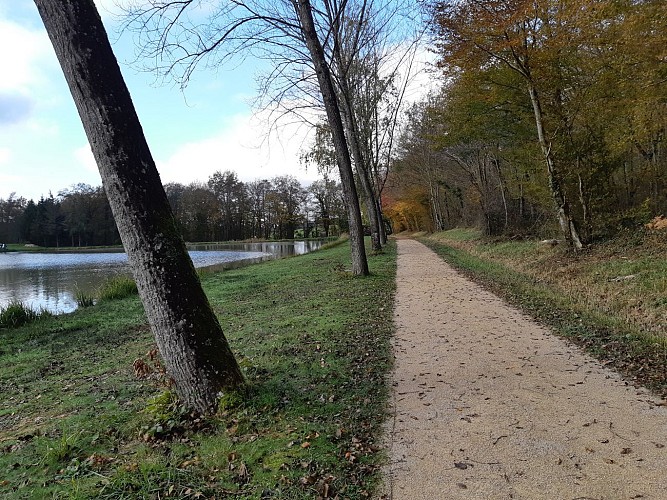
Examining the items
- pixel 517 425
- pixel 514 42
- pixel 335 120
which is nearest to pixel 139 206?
pixel 517 425

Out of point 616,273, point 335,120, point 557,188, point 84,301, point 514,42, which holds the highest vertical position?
point 514,42

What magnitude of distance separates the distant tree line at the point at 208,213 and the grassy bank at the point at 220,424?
179 feet

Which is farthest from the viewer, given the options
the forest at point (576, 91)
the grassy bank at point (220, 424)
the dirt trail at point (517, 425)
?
the forest at point (576, 91)

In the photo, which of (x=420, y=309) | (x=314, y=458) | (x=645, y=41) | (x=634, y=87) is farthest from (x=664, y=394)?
(x=634, y=87)

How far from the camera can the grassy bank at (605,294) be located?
186 inches

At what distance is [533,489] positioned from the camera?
2.46m

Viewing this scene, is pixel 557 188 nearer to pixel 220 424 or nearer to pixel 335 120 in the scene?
pixel 335 120

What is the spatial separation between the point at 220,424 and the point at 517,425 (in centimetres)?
224

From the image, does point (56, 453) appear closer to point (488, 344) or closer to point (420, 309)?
point (488, 344)

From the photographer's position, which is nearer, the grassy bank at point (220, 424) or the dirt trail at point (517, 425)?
the dirt trail at point (517, 425)

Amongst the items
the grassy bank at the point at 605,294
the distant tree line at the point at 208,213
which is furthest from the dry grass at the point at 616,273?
the distant tree line at the point at 208,213

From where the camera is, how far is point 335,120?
11289mm

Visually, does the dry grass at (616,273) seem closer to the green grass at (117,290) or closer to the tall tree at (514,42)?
the tall tree at (514,42)

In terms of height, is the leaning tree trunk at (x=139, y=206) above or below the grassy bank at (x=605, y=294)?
→ above
